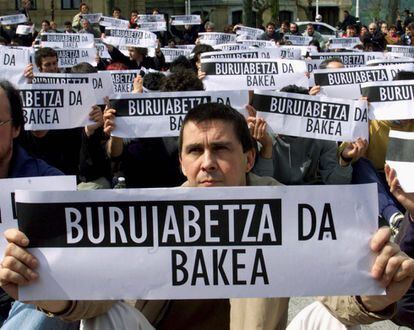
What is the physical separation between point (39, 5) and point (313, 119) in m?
40.6

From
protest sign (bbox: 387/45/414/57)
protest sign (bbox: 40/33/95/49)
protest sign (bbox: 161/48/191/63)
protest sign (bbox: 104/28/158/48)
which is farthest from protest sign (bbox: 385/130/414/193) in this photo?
protest sign (bbox: 387/45/414/57)

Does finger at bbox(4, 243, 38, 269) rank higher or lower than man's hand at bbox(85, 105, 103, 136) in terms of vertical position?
higher

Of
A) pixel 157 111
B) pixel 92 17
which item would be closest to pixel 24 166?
pixel 157 111

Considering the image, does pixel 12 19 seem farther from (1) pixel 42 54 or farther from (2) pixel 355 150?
(2) pixel 355 150

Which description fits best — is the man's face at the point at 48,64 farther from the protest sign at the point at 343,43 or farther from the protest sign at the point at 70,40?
the protest sign at the point at 343,43

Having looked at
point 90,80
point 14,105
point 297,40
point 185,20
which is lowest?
point 297,40

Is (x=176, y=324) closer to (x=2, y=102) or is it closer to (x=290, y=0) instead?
(x=2, y=102)

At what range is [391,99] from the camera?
5.89 meters

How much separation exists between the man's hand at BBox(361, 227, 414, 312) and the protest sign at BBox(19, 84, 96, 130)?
404cm

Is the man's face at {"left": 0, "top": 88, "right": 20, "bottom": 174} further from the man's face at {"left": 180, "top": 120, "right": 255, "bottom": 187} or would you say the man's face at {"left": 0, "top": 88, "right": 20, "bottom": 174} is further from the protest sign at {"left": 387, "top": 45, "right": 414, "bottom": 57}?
the protest sign at {"left": 387, "top": 45, "right": 414, "bottom": 57}

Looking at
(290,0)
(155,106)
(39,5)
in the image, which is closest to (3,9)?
(39,5)

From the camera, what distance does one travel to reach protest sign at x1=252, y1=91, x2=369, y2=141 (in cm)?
562

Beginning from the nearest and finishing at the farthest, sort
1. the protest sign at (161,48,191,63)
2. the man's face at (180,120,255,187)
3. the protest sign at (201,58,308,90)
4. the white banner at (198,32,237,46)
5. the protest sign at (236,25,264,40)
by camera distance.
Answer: the man's face at (180,120,255,187) → the protest sign at (201,58,308,90) → the protest sign at (161,48,191,63) → the white banner at (198,32,237,46) → the protest sign at (236,25,264,40)

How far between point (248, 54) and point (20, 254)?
306 inches
